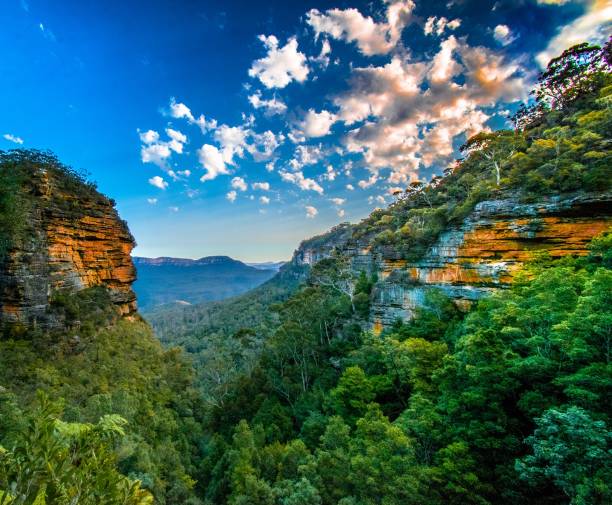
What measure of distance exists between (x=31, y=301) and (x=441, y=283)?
36.9m

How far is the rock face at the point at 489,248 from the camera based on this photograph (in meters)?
Result: 19.5

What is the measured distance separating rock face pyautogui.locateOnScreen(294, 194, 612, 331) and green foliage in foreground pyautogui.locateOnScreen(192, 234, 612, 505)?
2.59 m

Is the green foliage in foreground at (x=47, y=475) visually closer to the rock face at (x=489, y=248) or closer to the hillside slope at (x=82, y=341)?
the hillside slope at (x=82, y=341)

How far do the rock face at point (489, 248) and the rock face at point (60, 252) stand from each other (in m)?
32.7

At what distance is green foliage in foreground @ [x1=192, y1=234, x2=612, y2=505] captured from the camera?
7.71 m

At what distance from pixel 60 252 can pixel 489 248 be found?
4173 centimetres

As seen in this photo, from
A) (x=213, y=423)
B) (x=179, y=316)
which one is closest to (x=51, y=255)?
(x=213, y=423)

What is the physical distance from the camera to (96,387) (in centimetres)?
2405

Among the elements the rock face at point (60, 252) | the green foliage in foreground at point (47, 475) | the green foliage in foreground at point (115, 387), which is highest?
the rock face at point (60, 252)

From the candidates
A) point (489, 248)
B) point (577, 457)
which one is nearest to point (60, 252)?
point (577, 457)

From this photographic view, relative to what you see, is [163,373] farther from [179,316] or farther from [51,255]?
[179,316]

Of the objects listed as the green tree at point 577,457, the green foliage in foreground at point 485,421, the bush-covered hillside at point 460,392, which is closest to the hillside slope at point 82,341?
the bush-covered hillside at point 460,392

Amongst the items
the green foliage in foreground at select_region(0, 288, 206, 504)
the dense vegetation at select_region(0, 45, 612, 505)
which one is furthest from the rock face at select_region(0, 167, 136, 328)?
the dense vegetation at select_region(0, 45, 612, 505)

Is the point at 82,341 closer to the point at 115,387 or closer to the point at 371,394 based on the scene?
the point at 115,387
